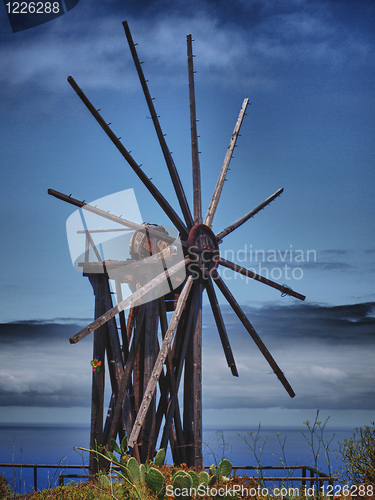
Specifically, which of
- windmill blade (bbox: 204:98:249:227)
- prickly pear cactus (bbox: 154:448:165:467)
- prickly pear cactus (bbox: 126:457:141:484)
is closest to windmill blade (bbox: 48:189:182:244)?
windmill blade (bbox: 204:98:249:227)

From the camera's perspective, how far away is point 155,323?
9.89 m

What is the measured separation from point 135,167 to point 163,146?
0.87 meters

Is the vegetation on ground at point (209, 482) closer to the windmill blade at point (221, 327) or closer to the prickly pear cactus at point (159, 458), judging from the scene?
the prickly pear cactus at point (159, 458)

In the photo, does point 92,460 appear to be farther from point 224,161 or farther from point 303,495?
point 224,161

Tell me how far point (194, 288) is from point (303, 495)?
4.94m

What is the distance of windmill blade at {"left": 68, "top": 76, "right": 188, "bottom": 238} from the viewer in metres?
9.39

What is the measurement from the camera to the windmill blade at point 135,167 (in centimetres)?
939

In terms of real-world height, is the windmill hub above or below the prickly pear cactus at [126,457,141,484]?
above

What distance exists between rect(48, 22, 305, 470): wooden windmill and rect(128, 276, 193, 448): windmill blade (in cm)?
3

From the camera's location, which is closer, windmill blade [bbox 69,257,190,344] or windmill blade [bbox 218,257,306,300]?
windmill blade [bbox 69,257,190,344]

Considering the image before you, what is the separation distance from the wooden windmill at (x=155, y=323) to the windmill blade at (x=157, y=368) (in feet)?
0.08

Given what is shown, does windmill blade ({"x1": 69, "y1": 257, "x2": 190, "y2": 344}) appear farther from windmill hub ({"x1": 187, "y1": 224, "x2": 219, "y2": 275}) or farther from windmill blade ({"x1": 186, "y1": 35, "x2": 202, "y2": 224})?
windmill blade ({"x1": 186, "y1": 35, "x2": 202, "y2": 224})

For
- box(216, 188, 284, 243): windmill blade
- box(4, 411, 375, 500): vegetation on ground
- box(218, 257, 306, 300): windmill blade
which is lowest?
box(4, 411, 375, 500): vegetation on ground

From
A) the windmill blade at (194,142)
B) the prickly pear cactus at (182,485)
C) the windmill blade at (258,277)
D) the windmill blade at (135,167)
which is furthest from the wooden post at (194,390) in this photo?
the prickly pear cactus at (182,485)
